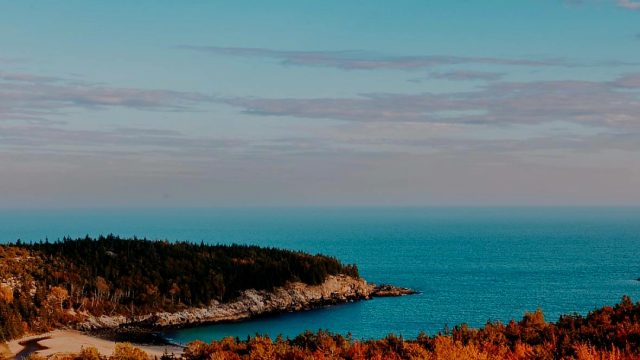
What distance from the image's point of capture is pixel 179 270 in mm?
112312

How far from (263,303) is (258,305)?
119 cm

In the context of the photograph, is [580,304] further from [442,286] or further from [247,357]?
[247,357]

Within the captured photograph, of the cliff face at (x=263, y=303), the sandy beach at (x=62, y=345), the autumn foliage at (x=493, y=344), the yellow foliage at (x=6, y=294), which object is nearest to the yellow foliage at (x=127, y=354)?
the autumn foliage at (x=493, y=344)

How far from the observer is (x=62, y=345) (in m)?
77.8

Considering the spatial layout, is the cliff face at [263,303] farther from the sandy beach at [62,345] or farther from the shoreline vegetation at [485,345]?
the shoreline vegetation at [485,345]

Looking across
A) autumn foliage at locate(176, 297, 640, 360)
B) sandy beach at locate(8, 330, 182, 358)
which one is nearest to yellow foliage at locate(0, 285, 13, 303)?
sandy beach at locate(8, 330, 182, 358)

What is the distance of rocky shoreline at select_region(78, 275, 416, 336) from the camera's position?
313 feet

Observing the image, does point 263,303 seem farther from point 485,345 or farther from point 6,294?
point 485,345

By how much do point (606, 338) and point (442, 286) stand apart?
105m

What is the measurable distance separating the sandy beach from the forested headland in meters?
2.35

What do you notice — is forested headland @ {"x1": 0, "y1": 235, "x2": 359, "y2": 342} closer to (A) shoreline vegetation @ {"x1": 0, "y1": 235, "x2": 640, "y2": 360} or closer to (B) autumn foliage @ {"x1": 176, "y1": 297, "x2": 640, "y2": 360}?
(A) shoreline vegetation @ {"x1": 0, "y1": 235, "x2": 640, "y2": 360}

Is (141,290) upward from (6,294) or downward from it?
downward

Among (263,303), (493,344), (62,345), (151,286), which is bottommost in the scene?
(62,345)

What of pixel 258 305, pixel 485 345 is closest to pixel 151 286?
pixel 258 305
